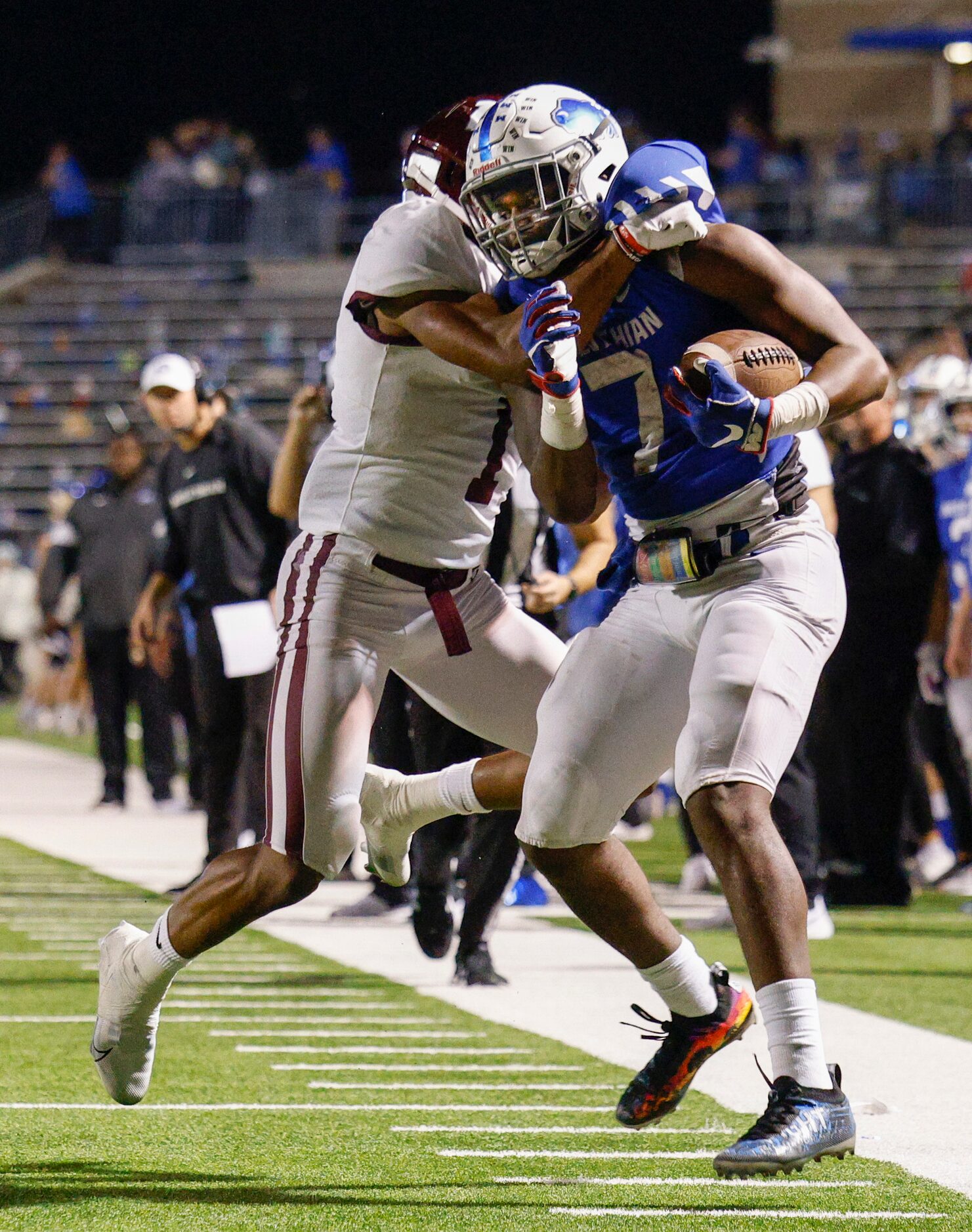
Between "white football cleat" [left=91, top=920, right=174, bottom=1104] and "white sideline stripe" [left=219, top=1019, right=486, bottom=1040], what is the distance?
1039mm

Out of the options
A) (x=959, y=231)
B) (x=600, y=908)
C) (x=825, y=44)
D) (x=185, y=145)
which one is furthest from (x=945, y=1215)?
(x=825, y=44)

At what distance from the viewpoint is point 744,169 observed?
25797 millimetres

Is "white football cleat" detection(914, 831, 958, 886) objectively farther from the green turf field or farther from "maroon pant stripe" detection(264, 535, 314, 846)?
"maroon pant stripe" detection(264, 535, 314, 846)

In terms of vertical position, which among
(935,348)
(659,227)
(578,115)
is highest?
(578,115)

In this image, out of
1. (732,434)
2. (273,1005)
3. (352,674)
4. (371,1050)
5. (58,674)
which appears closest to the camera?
(732,434)

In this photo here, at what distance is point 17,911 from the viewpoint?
23.4 feet

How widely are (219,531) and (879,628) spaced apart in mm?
2523

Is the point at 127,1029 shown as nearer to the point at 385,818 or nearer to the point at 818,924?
the point at 385,818

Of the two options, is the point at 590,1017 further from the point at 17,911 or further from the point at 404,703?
the point at 17,911

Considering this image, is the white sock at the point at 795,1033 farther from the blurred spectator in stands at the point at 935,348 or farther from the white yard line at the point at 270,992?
the blurred spectator in stands at the point at 935,348

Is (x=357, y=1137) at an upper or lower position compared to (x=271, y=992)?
upper

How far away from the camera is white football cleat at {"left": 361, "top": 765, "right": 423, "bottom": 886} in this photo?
4301mm

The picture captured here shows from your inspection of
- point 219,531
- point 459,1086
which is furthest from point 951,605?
point 459,1086

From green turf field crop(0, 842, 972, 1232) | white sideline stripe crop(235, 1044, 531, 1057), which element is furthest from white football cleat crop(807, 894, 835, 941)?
white sideline stripe crop(235, 1044, 531, 1057)
